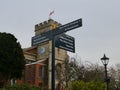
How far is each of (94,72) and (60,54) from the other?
9.93 metres

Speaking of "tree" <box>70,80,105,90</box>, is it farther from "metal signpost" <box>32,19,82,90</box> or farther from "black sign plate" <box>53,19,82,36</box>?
"black sign plate" <box>53,19,82,36</box>

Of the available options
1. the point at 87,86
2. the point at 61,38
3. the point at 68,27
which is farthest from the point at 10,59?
the point at 68,27

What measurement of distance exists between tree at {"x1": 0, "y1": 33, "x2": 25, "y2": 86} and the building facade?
67.3 ft

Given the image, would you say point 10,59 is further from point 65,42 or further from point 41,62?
point 41,62

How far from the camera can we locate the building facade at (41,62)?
54094 millimetres

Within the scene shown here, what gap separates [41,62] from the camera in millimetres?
57062

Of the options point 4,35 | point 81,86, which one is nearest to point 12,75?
point 4,35

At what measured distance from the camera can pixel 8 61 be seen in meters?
30.3

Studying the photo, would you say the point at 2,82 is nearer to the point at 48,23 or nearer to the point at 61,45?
the point at 61,45

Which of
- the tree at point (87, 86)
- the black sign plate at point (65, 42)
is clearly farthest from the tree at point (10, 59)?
the black sign plate at point (65, 42)

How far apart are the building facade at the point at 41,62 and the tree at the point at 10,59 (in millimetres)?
20502

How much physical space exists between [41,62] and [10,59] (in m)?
27.1

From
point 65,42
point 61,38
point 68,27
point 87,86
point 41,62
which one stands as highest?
point 41,62

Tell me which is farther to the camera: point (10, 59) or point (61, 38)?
point (10, 59)
